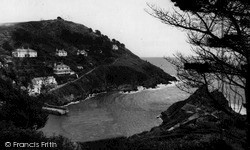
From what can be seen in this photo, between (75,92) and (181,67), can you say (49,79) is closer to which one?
(75,92)

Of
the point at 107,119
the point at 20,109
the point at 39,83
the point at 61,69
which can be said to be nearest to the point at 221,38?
the point at 20,109

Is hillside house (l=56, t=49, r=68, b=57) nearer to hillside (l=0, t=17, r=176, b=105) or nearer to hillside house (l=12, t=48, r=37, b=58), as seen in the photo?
hillside (l=0, t=17, r=176, b=105)

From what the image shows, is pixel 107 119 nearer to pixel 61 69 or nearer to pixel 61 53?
pixel 61 69

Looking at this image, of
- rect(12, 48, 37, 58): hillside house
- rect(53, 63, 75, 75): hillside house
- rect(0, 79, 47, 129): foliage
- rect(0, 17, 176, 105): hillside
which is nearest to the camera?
rect(0, 79, 47, 129): foliage

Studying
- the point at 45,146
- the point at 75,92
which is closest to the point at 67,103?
the point at 75,92

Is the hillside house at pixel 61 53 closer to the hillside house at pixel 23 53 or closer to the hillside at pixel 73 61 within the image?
the hillside at pixel 73 61

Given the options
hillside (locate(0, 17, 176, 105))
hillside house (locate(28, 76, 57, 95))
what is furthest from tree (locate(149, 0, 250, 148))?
hillside house (locate(28, 76, 57, 95))

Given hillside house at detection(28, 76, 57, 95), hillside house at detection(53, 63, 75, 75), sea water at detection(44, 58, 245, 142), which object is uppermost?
hillside house at detection(53, 63, 75, 75)
